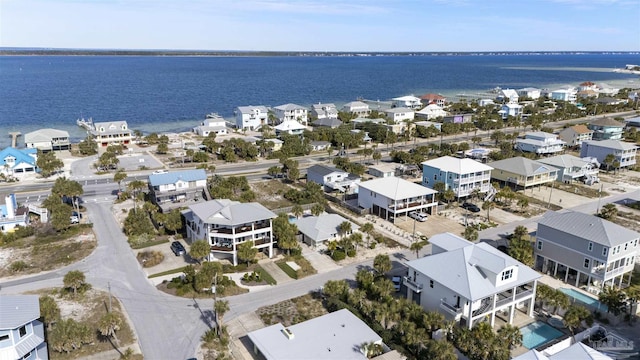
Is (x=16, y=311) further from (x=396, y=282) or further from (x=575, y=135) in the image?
(x=575, y=135)

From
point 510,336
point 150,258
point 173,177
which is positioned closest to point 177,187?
point 173,177

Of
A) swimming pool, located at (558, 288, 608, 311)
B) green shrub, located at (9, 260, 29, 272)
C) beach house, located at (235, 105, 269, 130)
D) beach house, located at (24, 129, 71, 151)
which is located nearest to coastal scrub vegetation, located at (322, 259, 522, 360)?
swimming pool, located at (558, 288, 608, 311)

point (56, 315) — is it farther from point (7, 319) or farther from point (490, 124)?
point (490, 124)

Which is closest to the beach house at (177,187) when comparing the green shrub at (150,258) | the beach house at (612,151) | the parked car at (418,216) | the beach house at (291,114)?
the green shrub at (150,258)

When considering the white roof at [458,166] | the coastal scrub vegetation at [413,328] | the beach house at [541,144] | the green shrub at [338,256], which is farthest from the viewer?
the beach house at [541,144]

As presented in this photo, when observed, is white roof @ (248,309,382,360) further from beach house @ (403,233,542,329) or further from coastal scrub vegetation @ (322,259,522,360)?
beach house @ (403,233,542,329)

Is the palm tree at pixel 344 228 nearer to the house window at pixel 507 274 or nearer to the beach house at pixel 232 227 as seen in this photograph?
the beach house at pixel 232 227

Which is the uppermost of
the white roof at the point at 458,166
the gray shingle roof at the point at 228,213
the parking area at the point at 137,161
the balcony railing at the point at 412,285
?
the white roof at the point at 458,166
